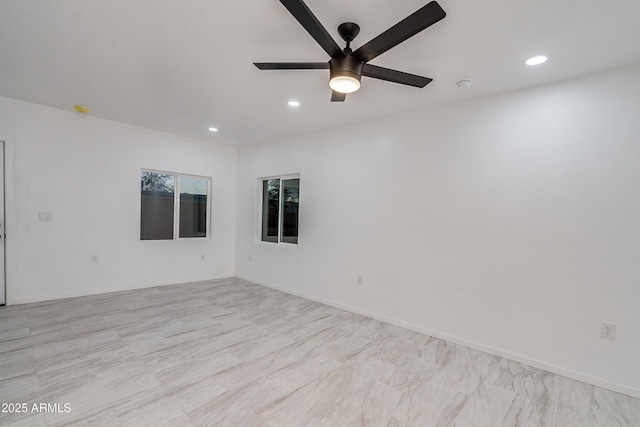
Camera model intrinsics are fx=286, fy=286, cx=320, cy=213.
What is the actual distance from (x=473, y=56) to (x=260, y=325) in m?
3.32

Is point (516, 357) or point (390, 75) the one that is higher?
point (390, 75)

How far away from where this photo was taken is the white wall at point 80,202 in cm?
365

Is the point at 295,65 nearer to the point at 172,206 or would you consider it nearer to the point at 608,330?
the point at 608,330

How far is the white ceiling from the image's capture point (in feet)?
5.93

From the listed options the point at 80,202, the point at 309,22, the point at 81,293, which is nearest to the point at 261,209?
the point at 80,202

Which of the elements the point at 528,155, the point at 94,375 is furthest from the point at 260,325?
the point at 528,155

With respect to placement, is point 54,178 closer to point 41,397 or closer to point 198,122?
point 198,122

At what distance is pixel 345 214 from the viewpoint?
4.00 m

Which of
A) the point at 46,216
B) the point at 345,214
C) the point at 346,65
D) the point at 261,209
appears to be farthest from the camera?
the point at 261,209

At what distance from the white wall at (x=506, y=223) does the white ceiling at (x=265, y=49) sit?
1.01ft

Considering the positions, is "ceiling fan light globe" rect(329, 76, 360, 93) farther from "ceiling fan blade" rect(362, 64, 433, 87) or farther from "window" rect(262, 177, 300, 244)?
"window" rect(262, 177, 300, 244)

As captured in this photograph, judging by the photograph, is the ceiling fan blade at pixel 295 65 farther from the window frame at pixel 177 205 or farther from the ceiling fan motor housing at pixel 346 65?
the window frame at pixel 177 205

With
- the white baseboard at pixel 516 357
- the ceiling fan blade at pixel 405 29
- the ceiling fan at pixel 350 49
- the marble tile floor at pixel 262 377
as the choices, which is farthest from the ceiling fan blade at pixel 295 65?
the white baseboard at pixel 516 357

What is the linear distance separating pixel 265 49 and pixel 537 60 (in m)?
2.13
